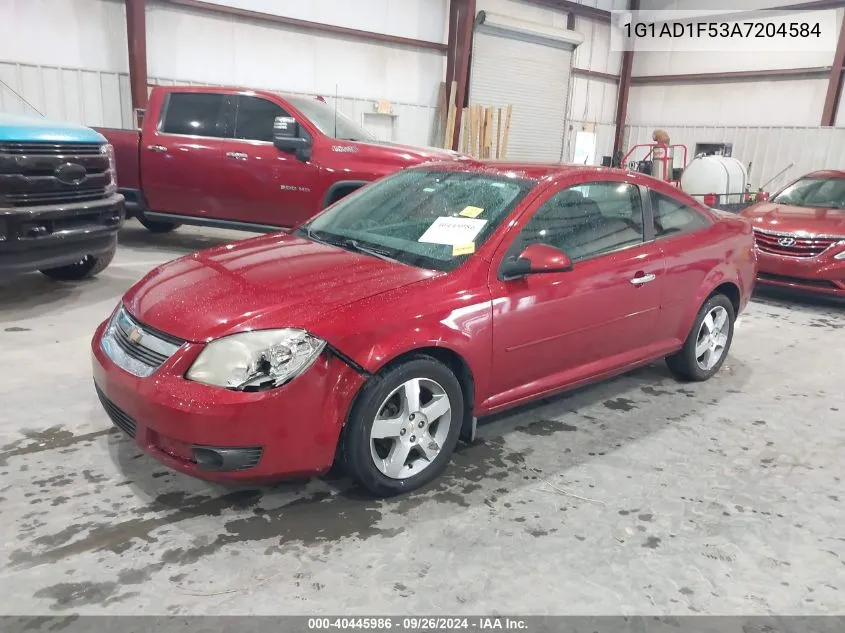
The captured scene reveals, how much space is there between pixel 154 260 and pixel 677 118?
1344 cm

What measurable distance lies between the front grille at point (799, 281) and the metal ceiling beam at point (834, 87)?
29.1 feet

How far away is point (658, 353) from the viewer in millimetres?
3729

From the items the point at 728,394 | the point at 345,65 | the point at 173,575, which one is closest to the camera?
the point at 173,575

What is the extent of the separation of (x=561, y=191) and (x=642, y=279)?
69cm

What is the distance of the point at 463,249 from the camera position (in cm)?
286

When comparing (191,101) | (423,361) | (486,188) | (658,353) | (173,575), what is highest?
(191,101)

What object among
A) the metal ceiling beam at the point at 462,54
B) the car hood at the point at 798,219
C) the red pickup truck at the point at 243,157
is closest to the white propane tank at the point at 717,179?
the car hood at the point at 798,219

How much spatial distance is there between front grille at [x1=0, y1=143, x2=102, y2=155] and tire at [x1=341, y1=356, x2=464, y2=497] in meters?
3.46

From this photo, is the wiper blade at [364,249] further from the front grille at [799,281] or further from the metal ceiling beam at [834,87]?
the metal ceiling beam at [834,87]

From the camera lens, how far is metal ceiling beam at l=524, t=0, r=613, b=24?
14.2 meters

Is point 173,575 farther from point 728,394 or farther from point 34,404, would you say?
point 728,394

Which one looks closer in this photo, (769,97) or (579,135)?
(769,97)

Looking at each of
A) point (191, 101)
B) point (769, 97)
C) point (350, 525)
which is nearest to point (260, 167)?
point (191, 101)

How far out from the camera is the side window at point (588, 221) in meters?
3.04
